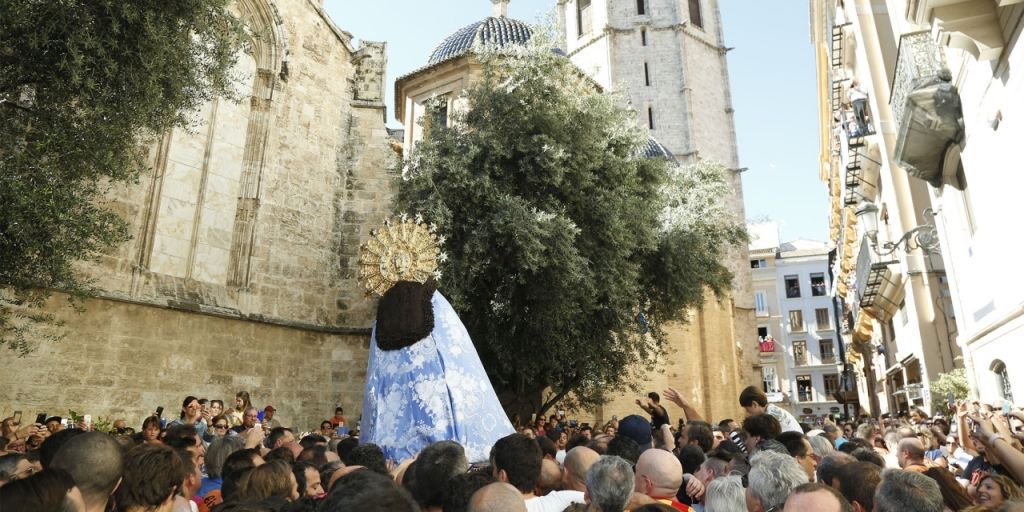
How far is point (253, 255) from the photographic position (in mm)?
12789

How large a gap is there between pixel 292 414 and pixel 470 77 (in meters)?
12.2

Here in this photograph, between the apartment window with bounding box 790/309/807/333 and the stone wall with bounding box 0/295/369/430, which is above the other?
the apartment window with bounding box 790/309/807/333

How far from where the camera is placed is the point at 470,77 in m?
20.7

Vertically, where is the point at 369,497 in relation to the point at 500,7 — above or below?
below

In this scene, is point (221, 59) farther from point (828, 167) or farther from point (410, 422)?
point (828, 167)

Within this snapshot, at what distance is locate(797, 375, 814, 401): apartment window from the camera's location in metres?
45.8

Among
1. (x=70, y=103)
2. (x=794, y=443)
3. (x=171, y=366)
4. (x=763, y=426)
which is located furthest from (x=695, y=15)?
(x=794, y=443)

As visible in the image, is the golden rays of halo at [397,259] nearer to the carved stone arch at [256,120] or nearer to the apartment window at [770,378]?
the carved stone arch at [256,120]

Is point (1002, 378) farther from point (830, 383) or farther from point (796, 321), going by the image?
point (796, 321)

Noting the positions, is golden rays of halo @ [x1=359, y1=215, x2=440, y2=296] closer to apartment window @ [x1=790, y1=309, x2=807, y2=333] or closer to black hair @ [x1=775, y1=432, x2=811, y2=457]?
black hair @ [x1=775, y1=432, x2=811, y2=457]

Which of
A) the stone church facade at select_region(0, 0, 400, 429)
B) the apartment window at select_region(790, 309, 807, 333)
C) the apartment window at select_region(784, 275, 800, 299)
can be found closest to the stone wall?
the stone church facade at select_region(0, 0, 400, 429)

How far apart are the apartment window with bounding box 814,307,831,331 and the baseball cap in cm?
4595

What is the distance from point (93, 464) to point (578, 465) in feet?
7.78

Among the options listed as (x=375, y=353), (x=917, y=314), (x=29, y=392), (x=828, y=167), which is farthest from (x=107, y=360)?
(x=828, y=167)
